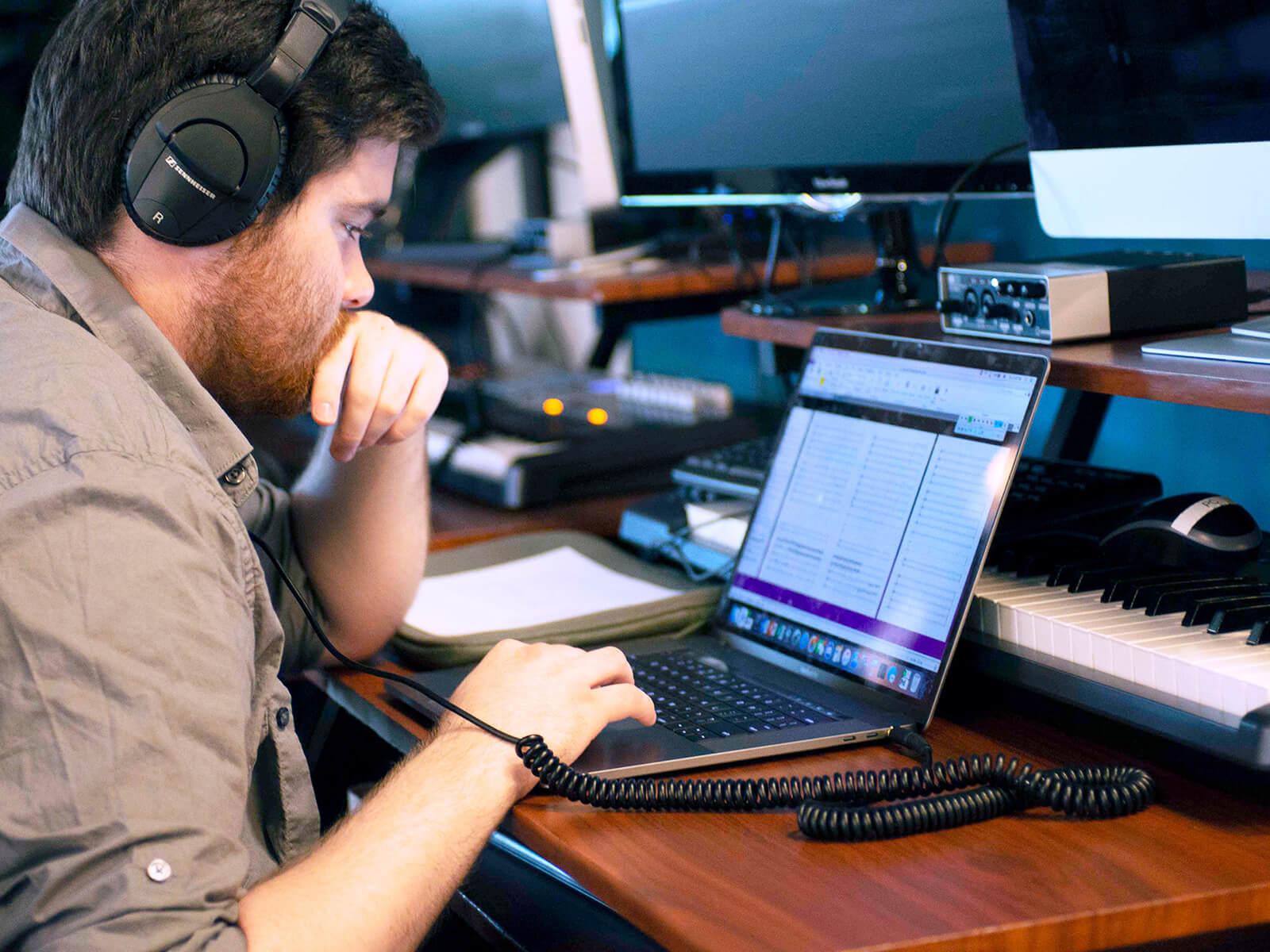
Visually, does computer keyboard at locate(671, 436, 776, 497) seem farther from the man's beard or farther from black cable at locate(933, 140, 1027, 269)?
the man's beard

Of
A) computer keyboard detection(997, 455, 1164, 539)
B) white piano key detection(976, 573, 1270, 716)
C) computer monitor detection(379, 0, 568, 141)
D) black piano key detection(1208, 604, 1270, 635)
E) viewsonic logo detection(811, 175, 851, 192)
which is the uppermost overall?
computer monitor detection(379, 0, 568, 141)

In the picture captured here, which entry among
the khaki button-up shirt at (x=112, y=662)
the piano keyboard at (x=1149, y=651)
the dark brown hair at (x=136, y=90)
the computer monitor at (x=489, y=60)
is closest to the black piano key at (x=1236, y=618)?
the piano keyboard at (x=1149, y=651)

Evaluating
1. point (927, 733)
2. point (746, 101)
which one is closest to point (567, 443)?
point (746, 101)

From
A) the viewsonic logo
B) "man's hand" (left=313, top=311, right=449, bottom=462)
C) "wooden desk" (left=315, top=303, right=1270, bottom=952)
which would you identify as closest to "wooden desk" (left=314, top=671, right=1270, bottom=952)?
"wooden desk" (left=315, top=303, right=1270, bottom=952)

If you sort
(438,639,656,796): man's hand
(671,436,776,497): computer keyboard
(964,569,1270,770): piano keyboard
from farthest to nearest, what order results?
(671,436,776,497): computer keyboard → (438,639,656,796): man's hand → (964,569,1270,770): piano keyboard

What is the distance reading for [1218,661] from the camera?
0.79 meters

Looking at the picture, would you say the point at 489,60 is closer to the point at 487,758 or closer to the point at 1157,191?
the point at 1157,191

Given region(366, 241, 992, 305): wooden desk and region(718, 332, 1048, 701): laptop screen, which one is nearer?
region(718, 332, 1048, 701): laptop screen

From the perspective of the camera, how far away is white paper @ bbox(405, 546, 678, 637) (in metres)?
1.18

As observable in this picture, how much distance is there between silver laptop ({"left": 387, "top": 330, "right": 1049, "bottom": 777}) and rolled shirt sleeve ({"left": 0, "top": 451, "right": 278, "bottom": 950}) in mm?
265

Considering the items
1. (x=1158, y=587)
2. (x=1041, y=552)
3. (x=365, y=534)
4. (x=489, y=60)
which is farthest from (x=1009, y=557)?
(x=489, y=60)

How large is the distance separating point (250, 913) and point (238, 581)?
21 cm

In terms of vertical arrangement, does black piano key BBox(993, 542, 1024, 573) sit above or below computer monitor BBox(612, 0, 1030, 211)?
below

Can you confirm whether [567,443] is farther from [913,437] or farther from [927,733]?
[927,733]
